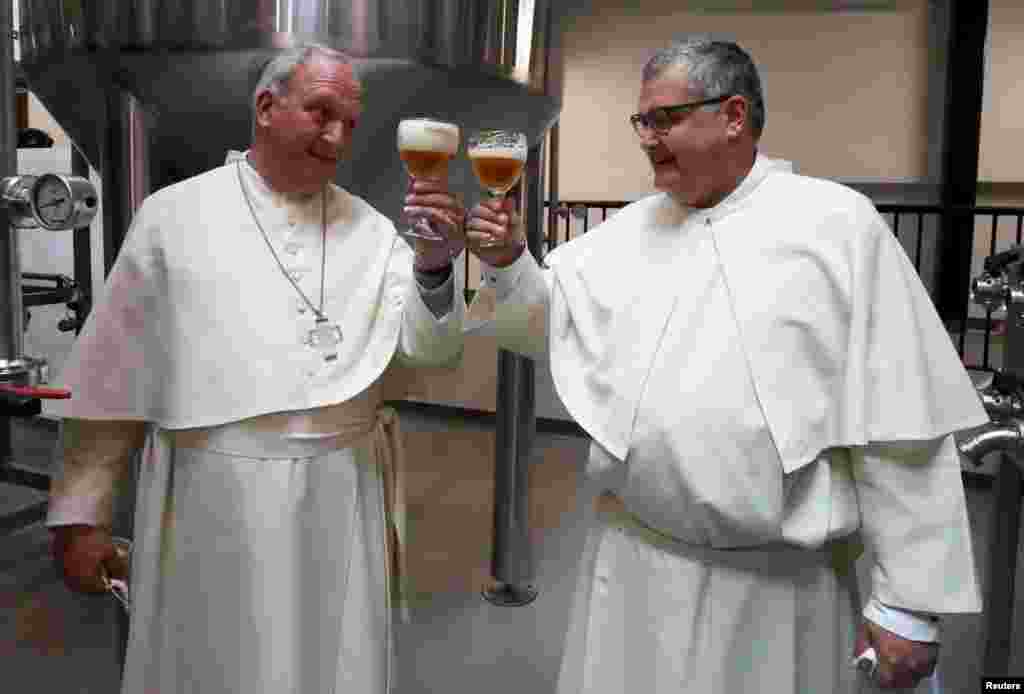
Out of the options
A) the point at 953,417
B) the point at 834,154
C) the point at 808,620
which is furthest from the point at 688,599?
the point at 834,154

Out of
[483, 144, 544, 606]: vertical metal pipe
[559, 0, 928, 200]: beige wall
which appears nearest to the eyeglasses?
[483, 144, 544, 606]: vertical metal pipe

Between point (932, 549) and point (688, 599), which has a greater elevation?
point (932, 549)

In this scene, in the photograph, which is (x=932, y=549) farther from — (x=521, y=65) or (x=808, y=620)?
(x=521, y=65)

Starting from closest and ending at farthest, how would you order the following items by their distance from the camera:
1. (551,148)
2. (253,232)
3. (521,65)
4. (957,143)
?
(253,232), (521,65), (551,148), (957,143)

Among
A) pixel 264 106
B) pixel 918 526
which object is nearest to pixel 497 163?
pixel 264 106

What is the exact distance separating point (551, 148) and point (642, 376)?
2.35m

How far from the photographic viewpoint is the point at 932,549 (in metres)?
1.17

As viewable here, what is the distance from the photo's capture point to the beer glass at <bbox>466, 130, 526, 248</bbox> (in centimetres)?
112

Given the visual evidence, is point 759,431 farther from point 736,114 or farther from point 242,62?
point 242,62

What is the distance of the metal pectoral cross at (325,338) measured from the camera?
141 centimetres

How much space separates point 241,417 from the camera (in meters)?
1.37

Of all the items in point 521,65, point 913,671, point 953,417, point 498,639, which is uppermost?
point 521,65

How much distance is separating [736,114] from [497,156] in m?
0.34

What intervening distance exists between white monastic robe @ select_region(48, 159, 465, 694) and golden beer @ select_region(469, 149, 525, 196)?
0.77 ft
